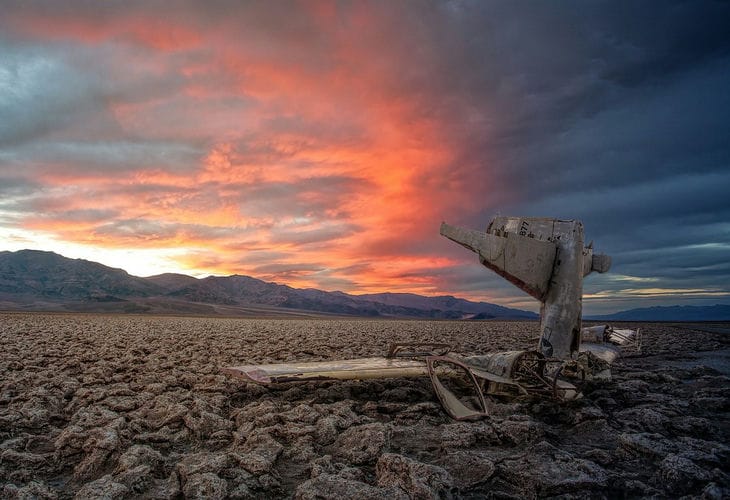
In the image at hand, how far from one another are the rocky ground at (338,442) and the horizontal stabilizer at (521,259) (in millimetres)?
1600

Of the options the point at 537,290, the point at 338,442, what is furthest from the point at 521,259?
the point at 338,442

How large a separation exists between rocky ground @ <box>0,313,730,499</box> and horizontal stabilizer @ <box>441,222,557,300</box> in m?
1.60

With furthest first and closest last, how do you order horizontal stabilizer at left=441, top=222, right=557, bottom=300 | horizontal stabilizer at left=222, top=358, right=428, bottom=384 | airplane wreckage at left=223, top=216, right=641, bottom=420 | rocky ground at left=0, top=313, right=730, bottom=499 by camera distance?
horizontal stabilizer at left=441, top=222, right=557, bottom=300, airplane wreckage at left=223, top=216, right=641, bottom=420, horizontal stabilizer at left=222, top=358, right=428, bottom=384, rocky ground at left=0, top=313, right=730, bottom=499

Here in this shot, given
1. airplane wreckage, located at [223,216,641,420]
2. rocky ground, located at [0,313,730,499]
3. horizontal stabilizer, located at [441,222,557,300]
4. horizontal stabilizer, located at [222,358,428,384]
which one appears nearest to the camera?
rocky ground, located at [0,313,730,499]

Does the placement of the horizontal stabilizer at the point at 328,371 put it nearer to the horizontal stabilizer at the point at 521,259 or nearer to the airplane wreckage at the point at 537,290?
the airplane wreckage at the point at 537,290

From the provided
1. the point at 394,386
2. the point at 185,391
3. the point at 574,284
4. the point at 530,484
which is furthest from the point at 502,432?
the point at 185,391

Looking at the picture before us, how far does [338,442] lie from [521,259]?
357 centimetres

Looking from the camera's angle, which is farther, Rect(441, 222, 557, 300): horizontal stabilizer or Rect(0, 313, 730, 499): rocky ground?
Rect(441, 222, 557, 300): horizontal stabilizer

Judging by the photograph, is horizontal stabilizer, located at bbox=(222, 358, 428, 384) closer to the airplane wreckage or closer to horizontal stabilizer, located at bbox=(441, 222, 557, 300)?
the airplane wreckage

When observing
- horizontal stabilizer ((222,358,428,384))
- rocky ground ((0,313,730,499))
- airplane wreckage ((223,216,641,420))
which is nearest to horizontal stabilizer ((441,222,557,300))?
airplane wreckage ((223,216,641,420))

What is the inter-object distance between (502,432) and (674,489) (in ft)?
4.01

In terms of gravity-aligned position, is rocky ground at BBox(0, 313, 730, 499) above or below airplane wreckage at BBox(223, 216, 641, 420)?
below

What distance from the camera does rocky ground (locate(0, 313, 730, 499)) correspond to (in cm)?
275

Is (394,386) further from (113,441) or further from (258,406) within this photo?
(113,441)
